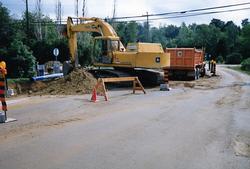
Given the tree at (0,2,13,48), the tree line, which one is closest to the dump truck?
the tree line

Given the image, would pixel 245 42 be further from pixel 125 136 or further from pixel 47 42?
pixel 125 136

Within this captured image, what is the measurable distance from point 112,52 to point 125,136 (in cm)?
1541

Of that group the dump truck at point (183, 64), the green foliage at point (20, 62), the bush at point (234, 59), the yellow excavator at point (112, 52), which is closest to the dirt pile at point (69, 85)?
the yellow excavator at point (112, 52)

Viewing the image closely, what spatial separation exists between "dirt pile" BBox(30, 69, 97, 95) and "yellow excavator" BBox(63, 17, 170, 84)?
81.8 inches

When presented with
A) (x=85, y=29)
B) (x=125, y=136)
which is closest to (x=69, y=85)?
(x=85, y=29)

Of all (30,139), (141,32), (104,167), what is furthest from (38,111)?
(141,32)

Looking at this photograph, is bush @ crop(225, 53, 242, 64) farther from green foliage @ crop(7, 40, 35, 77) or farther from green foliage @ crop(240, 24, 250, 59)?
green foliage @ crop(7, 40, 35, 77)

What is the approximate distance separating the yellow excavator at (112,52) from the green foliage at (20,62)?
6.54m

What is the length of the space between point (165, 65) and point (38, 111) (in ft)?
40.4

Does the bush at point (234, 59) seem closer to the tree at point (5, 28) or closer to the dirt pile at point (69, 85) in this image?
the tree at point (5, 28)

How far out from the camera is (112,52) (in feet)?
81.3

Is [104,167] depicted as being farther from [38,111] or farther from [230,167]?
[38,111]

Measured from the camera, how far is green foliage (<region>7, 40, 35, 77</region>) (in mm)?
29969

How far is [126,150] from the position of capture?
27.5 ft
